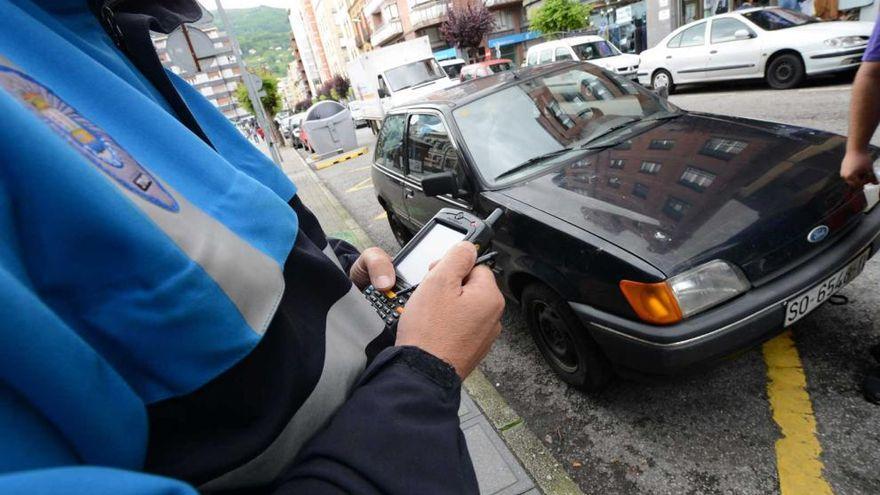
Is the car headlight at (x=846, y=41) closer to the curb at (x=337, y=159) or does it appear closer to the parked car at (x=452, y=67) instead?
the curb at (x=337, y=159)

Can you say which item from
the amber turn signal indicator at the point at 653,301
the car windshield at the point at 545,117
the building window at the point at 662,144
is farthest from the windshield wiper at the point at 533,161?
the amber turn signal indicator at the point at 653,301

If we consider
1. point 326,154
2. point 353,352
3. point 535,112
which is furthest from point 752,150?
point 326,154

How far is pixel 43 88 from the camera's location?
507 millimetres

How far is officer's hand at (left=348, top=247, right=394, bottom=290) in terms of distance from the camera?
4.11 feet

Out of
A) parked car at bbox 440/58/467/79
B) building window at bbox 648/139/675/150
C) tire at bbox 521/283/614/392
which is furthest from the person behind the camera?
parked car at bbox 440/58/467/79

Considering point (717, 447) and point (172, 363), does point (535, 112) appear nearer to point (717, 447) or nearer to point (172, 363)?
point (717, 447)

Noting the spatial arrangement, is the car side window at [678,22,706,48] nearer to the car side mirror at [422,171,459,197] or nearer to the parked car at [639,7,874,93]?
the parked car at [639,7,874,93]

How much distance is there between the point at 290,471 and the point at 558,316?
204 cm

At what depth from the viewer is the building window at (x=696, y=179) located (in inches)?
87.4

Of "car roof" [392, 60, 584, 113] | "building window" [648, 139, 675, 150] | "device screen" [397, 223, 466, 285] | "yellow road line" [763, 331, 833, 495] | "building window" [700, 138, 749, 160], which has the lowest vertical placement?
"yellow road line" [763, 331, 833, 495]

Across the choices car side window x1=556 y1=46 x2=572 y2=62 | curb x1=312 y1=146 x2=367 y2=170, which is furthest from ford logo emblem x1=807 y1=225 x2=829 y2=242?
curb x1=312 y1=146 x2=367 y2=170

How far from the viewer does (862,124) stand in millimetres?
2076

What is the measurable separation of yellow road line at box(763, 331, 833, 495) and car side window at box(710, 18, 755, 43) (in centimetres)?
921

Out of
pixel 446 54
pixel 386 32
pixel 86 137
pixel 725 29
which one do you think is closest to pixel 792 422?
pixel 86 137
